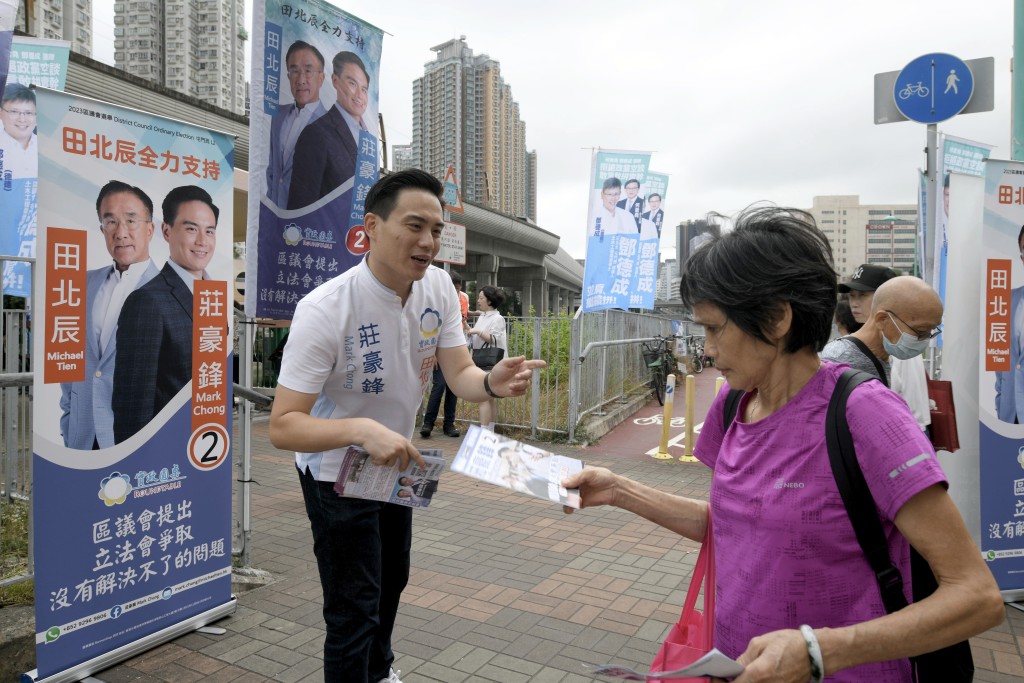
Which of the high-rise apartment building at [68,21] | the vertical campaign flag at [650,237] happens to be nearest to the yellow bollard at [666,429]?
the vertical campaign flag at [650,237]

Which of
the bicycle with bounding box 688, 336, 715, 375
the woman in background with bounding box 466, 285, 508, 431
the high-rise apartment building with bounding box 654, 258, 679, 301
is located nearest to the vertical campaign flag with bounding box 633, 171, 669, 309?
the high-rise apartment building with bounding box 654, 258, 679, 301

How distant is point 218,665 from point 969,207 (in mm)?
4703

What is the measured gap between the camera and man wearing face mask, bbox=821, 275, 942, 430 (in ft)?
10.5

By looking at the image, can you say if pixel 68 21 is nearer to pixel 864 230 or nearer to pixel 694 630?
pixel 694 630

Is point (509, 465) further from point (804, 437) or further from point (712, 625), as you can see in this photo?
point (804, 437)

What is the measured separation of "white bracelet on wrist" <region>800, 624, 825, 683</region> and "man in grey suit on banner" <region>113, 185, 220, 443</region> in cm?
299

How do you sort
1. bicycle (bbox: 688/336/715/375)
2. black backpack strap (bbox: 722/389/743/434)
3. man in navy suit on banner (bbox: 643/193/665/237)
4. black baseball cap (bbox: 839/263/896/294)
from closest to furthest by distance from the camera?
black backpack strap (bbox: 722/389/743/434) → black baseball cap (bbox: 839/263/896/294) → man in navy suit on banner (bbox: 643/193/665/237) → bicycle (bbox: 688/336/715/375)

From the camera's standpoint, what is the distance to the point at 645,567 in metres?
4.73

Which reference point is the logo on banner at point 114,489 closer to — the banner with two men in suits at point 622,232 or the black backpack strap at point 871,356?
the black backpack strap at point 871,356

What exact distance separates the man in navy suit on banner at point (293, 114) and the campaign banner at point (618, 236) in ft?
18.8

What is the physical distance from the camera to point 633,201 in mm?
9438

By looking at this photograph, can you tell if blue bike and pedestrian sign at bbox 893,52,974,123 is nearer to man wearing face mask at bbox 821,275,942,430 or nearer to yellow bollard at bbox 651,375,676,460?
man wearing face mask at bbox 821,275,942,430

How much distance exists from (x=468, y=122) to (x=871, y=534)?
69.3 ft

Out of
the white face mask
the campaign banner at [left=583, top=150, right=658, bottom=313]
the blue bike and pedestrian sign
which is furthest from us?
the campaign banner at [left=583, top=150, right=658, bottom=313]
